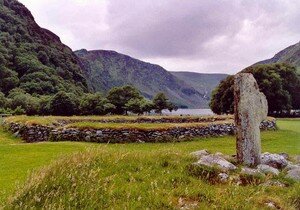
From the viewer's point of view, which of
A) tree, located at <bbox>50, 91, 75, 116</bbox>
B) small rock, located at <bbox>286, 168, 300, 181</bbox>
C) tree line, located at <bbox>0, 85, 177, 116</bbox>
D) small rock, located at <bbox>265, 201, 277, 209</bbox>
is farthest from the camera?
tree line, located at <bbox>0, 85, 177, 116</bbox>

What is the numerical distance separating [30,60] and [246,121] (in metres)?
144

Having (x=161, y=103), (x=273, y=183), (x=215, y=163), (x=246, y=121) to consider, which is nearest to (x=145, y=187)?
(x=215, y=163)

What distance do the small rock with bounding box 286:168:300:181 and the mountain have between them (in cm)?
12018

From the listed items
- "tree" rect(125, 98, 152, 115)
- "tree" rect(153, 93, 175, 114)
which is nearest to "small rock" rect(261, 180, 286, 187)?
"tree" rect(125, 98, 152, 115)

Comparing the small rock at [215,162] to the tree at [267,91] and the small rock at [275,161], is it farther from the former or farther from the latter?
the tree at [267,91]

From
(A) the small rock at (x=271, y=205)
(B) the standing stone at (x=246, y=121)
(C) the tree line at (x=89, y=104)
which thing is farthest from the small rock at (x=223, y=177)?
(C) the tree line at (x=89, y=104)

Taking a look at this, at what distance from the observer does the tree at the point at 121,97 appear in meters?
87.4

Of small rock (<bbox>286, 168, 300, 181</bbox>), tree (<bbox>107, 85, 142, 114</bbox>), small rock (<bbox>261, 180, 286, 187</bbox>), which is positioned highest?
tree (<bbox>107, 85, 142, 114</bbox>)

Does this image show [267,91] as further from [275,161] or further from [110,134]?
[275,161]

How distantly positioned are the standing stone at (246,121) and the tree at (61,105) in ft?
203

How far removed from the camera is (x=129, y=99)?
293 ft

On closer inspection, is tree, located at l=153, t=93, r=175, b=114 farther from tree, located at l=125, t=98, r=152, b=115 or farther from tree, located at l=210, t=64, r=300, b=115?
tree, located at l=210, t=64, r=300, b=115

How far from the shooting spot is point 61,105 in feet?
247

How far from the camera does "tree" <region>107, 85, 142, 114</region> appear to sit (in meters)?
87.4
